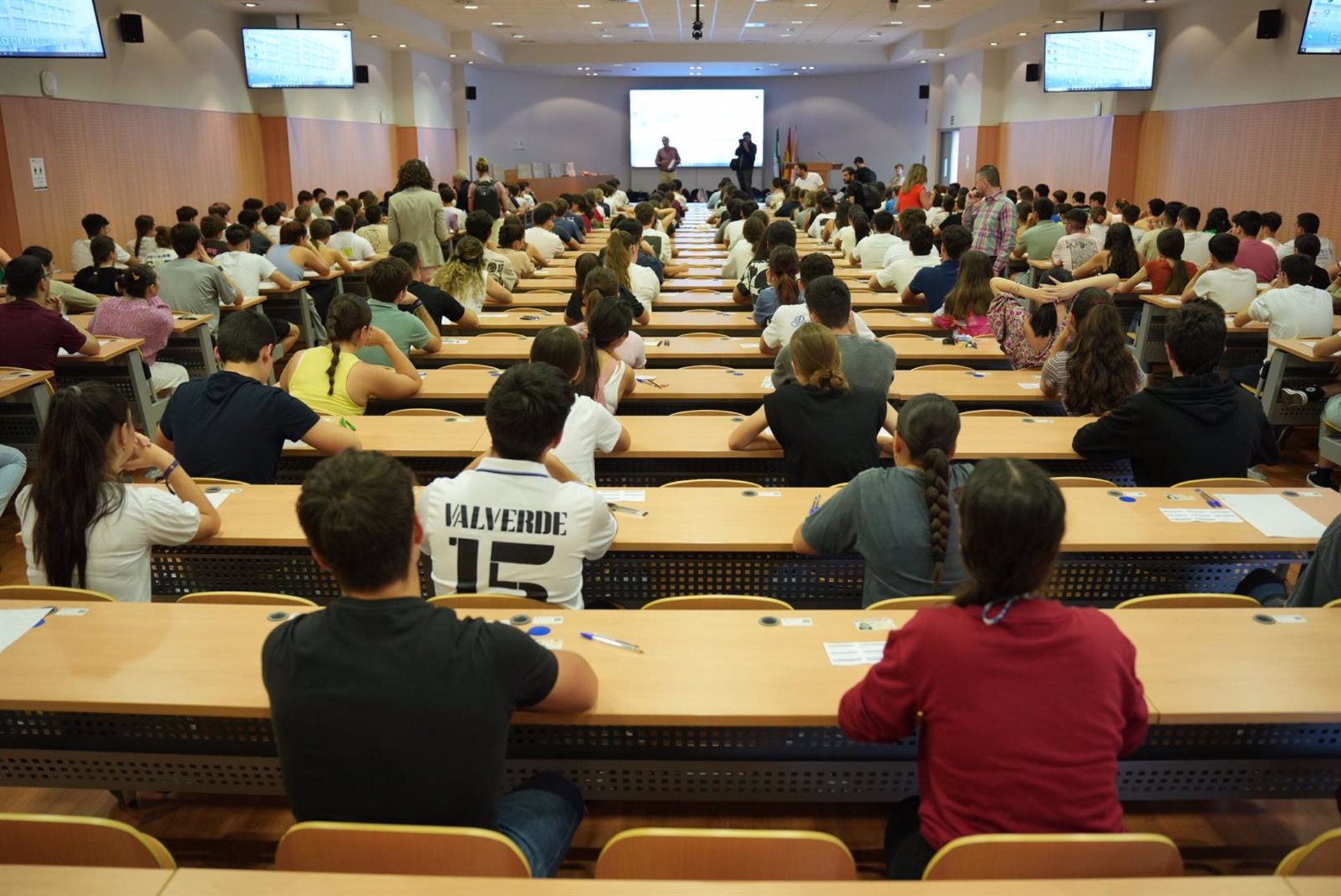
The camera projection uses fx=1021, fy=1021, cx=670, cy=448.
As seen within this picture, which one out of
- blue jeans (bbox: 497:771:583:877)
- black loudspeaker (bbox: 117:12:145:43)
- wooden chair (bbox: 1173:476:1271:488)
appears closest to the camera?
blue jeans (bbox: 497:771:583:877)

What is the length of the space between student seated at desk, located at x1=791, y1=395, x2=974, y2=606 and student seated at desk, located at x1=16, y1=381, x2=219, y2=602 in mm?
1775

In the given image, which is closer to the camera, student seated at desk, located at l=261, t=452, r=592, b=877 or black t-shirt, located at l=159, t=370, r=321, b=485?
student seated at desk, located at l=261, t=452, r=592, b=877

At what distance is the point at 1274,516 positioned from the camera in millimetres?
3086

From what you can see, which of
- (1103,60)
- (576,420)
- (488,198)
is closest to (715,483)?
(576,420)

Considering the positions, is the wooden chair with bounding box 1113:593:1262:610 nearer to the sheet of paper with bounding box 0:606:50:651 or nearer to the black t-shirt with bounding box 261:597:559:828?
the black t-shirt with bounding box 261:597:559:828

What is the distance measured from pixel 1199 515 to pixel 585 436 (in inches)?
77.6

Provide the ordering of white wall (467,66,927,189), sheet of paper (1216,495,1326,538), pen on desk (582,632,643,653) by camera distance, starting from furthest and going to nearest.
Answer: white wall (467,66,927,189) → sheet of paper (1216,495,1326,538) → pen on desk (582,632,643,653)

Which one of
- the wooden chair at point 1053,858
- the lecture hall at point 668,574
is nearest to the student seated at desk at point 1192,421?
the lecture hall at point 668,574

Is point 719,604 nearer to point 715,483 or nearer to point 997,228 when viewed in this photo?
point 715,483

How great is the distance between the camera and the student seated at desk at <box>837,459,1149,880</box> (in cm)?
169

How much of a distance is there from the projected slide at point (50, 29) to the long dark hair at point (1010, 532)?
862cm

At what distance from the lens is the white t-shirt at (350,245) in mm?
9867

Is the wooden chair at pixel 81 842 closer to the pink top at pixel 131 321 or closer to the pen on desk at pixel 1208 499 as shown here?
the pen on desk at pixel 1208 499

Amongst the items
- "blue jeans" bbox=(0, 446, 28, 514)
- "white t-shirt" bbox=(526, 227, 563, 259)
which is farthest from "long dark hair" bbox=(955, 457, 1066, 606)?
"white t-shirt" bbox=(526, 227, 563, 259)
